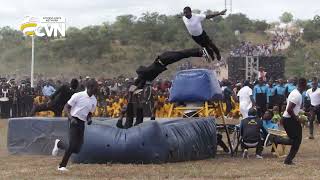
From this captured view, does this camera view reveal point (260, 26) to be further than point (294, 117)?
Yes

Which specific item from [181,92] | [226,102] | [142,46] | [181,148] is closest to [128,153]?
[181,148]

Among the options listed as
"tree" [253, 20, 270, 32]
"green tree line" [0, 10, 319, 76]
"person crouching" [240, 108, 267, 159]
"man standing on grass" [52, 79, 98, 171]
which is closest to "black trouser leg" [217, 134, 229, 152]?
"person crouching" [240, 108, 267, 159]

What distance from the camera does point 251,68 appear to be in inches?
1334

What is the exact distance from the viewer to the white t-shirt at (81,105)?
13891mm

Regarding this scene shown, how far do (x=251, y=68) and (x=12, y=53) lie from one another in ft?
151

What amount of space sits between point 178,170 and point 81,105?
7.50 ft

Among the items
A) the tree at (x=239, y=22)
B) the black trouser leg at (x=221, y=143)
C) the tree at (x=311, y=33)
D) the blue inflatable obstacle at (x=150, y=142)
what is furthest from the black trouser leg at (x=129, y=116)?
the tree at (x=239, y=22)

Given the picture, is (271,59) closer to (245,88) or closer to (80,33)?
(245,88)

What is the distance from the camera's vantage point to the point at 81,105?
13953 millimetres

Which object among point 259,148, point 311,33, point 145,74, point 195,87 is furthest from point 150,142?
point 311,33

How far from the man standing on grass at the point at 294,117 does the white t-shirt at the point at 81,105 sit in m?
3.90

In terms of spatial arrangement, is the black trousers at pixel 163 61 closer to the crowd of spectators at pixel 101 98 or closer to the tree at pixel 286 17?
the crowd of spectators at pixel 101 98

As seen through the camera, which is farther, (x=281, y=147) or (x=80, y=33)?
(x=80, y=33)

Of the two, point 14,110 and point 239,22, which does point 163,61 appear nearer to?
point 14,110
